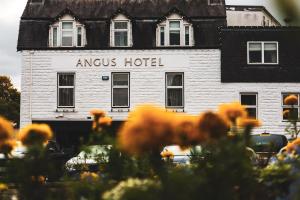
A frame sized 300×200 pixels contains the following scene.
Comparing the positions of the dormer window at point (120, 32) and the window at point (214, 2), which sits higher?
the window at point (214, 2)

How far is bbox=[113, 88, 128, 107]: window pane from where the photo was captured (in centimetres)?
2867

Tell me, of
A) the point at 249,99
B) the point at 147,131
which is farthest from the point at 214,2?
the point at 147,131

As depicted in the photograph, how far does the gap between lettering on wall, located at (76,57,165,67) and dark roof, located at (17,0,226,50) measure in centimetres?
70

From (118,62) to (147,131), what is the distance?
2656 centimetres

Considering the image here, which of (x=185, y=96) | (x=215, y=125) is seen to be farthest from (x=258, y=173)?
(x=185, y=96)

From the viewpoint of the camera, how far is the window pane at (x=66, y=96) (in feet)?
94.4

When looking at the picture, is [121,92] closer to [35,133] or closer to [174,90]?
[174,90]

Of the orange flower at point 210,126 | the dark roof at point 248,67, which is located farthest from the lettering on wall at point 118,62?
the orange flower at point 210,126

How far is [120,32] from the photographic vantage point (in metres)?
29.2

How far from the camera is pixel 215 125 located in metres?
3.06

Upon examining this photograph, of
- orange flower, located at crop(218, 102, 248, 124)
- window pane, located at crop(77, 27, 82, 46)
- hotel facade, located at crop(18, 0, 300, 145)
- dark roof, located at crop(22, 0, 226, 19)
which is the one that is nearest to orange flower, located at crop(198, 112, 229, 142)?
orange flower, located at crop(218, 102, 248, 124)

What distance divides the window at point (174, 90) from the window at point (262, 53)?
3.89 m

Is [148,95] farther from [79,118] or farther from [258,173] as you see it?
[258,173]

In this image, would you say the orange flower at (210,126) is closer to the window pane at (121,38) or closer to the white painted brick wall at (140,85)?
the white painted brick wall at (140,85)
